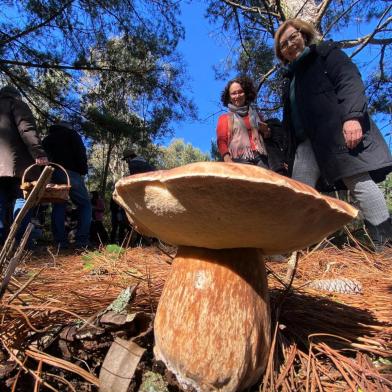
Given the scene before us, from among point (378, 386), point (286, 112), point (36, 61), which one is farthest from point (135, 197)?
point (36, 61)

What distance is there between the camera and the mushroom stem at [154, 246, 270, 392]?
69 cm

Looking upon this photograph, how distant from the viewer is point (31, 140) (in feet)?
8.39

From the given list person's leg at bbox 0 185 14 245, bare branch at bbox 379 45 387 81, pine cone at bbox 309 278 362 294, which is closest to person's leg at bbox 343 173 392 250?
pine cone at bbox 309 278 362 294

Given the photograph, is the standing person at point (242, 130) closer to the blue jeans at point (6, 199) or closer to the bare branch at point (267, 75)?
the blue jeans at point (6, 199)

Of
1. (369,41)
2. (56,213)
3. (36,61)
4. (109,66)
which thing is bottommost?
(56,213)

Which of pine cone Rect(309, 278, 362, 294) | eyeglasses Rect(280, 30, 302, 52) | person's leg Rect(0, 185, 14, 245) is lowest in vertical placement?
pine cone Rect(309, 278, 362, 294)

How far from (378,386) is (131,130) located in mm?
3677

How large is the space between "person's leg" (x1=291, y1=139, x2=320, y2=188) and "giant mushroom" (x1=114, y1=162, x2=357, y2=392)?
3.97ft

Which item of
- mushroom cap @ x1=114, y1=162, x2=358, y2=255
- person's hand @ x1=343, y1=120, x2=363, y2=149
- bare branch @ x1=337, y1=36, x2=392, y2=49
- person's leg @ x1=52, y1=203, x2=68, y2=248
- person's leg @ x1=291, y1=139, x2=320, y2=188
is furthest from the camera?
bare branch @ x1=337, y1=36, x2=392, y2=49

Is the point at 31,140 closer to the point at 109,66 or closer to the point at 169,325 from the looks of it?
the point at 109,66

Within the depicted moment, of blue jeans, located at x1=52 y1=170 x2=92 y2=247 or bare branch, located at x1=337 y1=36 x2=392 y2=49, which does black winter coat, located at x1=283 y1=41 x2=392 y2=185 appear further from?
bare branch, located at x1=337 y1=36 x2=392 y2=49

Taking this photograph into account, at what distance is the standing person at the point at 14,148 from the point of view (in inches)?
99.7

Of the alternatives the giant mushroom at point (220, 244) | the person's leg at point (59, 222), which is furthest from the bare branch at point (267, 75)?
the giant mushroom at point (220, 244)

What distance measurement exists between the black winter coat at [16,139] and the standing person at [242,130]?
1.34 m
